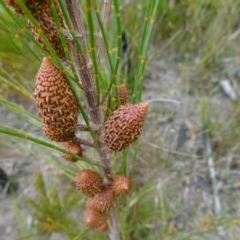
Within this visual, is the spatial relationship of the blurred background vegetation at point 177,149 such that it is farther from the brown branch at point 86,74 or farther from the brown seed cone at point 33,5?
the brown seed cone at point 33,5

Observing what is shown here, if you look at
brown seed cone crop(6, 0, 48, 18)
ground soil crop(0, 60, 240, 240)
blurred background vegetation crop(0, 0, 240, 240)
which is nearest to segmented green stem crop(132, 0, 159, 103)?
brown seed cone crop(6, 0, 48, 18)

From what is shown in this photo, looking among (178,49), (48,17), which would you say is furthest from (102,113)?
(178,49)

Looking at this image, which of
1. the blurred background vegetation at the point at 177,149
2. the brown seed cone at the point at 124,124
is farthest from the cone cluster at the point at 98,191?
the blurred background vegetation at the point at 177,149

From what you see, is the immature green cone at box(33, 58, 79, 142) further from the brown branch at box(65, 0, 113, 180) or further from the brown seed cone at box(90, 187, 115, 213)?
the brown seed cone at box(90, 187, 115, 213)

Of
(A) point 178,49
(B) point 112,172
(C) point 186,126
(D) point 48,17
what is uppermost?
(D) point 48,17

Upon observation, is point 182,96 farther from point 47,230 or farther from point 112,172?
point 112,172
